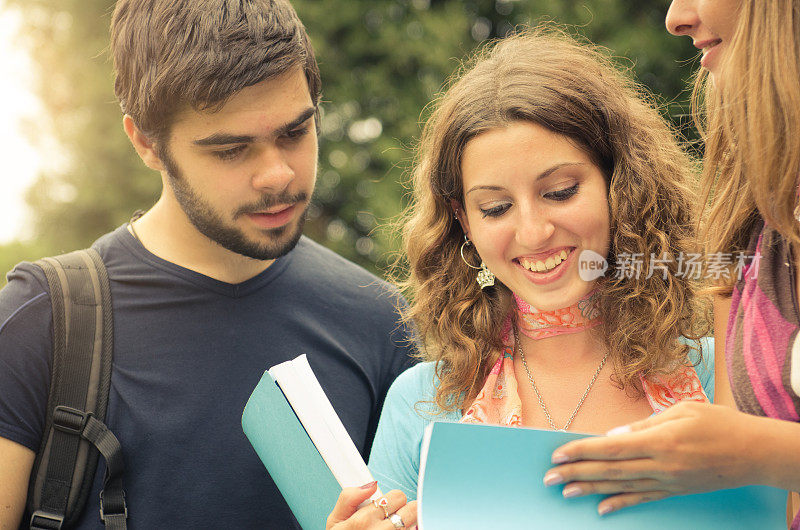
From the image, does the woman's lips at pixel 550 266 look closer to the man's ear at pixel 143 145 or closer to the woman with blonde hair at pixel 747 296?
the woman with blonde hair at pixel 747 296

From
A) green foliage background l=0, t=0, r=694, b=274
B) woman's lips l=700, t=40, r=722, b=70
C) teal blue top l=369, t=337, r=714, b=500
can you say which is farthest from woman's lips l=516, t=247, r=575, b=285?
green foliage background l=0, t=0, r=694, b=274

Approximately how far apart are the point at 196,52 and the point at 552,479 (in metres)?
1.70

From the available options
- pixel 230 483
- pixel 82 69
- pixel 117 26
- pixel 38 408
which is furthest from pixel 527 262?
pixel 82 69

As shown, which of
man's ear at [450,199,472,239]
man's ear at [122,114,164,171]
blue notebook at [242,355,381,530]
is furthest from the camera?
man's ear at [122,114,164,171]

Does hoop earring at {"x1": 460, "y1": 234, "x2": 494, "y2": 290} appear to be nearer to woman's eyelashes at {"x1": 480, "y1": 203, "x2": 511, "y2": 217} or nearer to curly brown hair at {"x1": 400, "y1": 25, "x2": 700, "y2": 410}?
curly brown hair at {"x1": 400, "y1": 25, "x2": 700, "y2": 410}

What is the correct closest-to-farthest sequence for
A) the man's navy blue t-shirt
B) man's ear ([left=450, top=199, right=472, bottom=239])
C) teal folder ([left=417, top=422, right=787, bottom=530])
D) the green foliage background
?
teal folder ([left=417, top=422, right=787, bottom=530]) < man's ear ([left=450, top=199, right=472, bottom=239]) < the man's navy blue t-shirt < the green foliage background

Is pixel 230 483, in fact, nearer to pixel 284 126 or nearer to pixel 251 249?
pixel 251 249

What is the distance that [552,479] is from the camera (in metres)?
1.41

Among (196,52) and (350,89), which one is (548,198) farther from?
(350,89)

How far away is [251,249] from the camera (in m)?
2.59

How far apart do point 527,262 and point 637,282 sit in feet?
0.91

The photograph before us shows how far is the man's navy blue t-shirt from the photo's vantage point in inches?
92.3

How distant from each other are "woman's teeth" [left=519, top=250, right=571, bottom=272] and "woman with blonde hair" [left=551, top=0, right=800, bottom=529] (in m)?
0.35

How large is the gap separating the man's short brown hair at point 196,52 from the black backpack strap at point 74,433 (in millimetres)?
651
